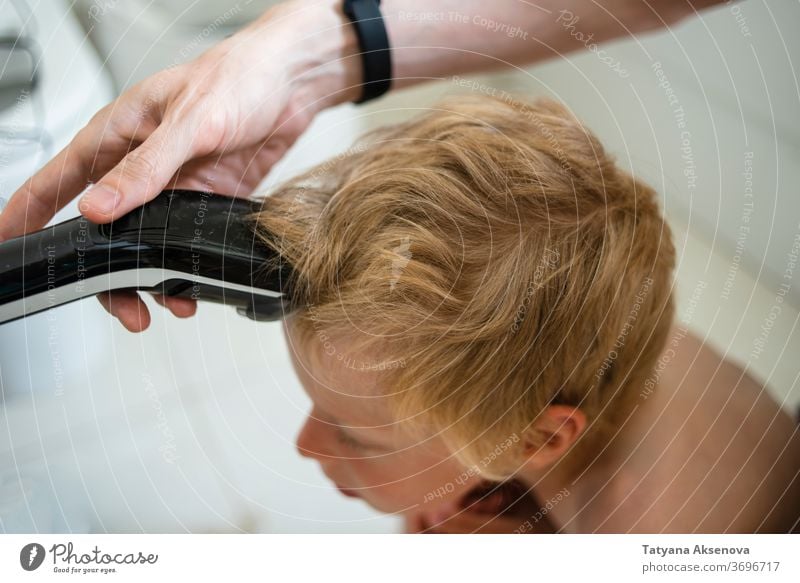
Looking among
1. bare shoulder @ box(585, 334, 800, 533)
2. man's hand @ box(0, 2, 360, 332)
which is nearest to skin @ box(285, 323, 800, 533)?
bare shoulder @ box(585, 334, 800, 533)

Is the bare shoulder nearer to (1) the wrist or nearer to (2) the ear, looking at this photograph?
(2) the ear

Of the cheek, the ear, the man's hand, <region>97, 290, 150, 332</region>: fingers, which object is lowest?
the cheek

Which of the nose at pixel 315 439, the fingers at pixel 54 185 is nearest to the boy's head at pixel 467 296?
the nose at pixel 315 439

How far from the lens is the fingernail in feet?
1.22

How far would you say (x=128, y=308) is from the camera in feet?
1.43

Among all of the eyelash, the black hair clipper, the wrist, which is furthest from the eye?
the wrist

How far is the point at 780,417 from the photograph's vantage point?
0.46 metres

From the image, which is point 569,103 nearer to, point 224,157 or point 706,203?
point 706,203

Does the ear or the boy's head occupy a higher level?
the boy's head

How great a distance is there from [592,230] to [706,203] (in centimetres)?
10

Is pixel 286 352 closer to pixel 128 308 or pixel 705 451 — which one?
pixel 128 308

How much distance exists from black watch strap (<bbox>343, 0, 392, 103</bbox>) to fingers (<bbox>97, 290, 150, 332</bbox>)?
0.71 ft

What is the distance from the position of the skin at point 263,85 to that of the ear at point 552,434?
9.4 inches

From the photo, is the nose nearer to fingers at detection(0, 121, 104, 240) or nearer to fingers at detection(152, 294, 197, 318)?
fingers at detection(152, 294, 197, 318)
